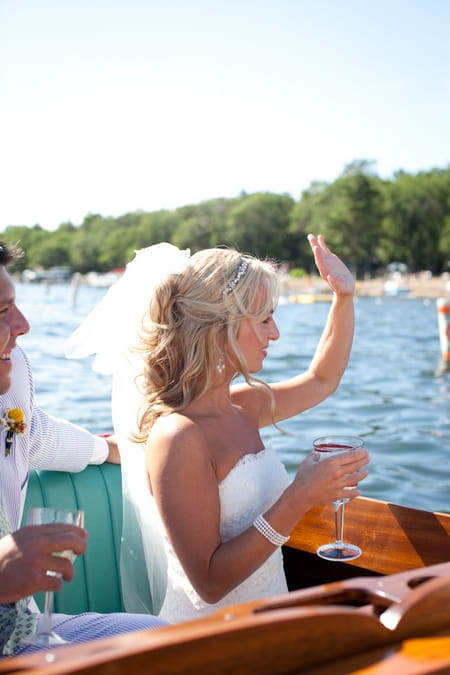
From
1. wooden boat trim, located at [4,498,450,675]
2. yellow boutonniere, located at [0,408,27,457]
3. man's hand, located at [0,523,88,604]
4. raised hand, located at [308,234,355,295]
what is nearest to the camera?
wooden boat trim, located at [4,498,450,675]

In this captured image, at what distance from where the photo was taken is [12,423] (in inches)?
78.5

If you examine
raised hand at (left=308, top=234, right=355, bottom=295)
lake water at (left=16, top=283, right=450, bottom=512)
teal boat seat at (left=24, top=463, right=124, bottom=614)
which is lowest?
lake water at (left=16, top=283, right=450, bottom=512)

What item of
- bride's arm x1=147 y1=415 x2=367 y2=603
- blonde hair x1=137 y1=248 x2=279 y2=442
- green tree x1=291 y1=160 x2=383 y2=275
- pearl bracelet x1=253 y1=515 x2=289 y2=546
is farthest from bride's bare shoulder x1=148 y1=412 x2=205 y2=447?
green tree x1=291 y1=160 x2=383 y2=275

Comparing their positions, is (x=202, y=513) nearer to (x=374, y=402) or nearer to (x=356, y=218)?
(x=374, y=402)

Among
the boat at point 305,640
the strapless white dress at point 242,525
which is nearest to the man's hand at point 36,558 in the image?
the boat at point 305,640

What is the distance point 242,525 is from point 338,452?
349mm

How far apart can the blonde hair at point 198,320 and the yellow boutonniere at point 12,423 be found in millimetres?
318

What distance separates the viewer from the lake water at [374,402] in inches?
262

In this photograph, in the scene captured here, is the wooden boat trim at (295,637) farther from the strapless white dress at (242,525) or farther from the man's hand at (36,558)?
the strapless white dress at (242,525)

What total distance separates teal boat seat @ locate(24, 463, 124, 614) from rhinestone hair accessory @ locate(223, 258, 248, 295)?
2.79 ft

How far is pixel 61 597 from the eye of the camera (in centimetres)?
242

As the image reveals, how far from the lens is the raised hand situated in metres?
2.42

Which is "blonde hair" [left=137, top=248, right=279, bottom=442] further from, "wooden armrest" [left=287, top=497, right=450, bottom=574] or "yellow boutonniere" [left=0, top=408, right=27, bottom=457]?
"wooden armrest" [left=287, top=497, right=450, bottom=574]

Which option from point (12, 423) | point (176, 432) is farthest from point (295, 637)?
point (12, 423)
